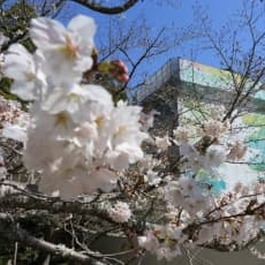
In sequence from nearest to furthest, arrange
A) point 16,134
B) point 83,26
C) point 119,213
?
point 83,26 → point 16,134 → point 119,213

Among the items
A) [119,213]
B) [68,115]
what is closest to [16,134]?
[68,115]

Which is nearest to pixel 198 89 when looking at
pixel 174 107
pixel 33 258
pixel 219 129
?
pixel 174 107

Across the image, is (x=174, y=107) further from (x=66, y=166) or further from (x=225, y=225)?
(x=66, y=166)

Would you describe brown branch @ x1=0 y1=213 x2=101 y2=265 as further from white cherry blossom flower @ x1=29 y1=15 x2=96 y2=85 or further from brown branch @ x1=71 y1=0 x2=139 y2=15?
brown branch @ x1=71 y1=0 x2=139 y2=15

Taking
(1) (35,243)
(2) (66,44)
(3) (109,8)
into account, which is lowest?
(1) (35,243)

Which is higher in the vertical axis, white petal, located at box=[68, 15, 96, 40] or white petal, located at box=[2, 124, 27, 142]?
white petal, located at box=[68, 15, 96, 40]

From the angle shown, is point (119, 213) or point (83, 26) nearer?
point (83, 26)

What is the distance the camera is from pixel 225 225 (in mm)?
1894

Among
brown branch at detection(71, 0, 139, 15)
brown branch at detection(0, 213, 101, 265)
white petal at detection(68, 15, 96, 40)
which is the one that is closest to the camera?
white petal at detection(68, 15, 96, 40)

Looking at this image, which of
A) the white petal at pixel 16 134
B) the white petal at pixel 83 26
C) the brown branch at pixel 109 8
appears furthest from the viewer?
the brown branch at pixel 109 8

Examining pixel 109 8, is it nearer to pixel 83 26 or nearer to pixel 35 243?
pixel 35 243

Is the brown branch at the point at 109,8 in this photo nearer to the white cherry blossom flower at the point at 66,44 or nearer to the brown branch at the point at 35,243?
the brown branch at the point at 35,243

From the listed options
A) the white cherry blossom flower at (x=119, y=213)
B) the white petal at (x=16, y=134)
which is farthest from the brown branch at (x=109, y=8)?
the white petal at (x=16, y=134)

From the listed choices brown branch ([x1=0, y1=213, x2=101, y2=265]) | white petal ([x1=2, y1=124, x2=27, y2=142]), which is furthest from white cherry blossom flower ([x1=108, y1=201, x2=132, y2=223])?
white petal ([x1=2, y1=124, x2=27, y2=142])
